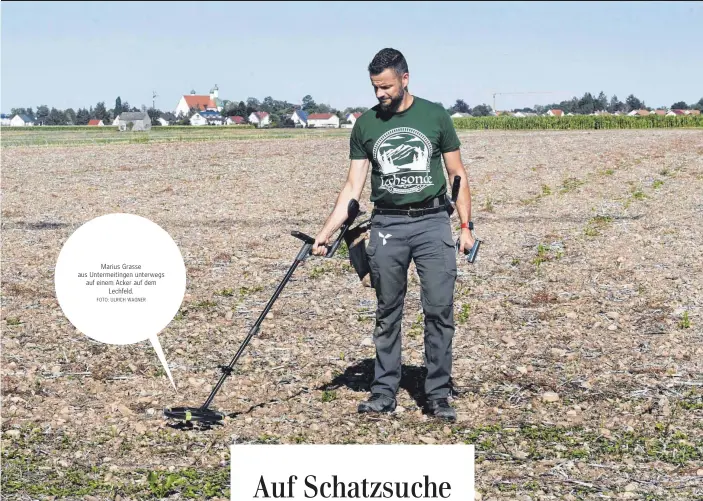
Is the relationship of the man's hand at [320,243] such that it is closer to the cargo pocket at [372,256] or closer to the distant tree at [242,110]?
the cargo pocket at [372,256]

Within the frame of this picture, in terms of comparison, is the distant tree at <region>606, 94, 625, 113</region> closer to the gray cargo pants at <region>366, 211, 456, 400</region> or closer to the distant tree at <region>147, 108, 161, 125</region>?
the distant tree at <region>147, 108, 161, 125</region>

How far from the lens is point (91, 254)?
10008 millimetres

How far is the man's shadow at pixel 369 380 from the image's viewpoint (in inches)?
334

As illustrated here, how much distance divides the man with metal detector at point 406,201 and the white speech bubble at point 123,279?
2.82 metres

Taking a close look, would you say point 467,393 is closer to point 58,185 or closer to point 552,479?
point 552,479

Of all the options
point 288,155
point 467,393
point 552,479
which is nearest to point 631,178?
point 288,155

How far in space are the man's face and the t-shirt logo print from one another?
23cm

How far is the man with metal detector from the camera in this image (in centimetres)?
711

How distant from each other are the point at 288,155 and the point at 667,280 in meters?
25.7

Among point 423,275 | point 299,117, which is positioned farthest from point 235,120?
point 423,275

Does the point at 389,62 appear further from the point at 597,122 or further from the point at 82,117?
the point at 82,117

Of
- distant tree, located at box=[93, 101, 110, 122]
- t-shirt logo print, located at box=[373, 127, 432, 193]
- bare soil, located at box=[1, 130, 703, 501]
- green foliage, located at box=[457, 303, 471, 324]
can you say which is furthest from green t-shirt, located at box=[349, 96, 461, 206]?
distant tree, located at box=[93, 101, 110, 122]

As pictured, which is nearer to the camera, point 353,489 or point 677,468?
point 353,489

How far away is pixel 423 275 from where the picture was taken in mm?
7340
